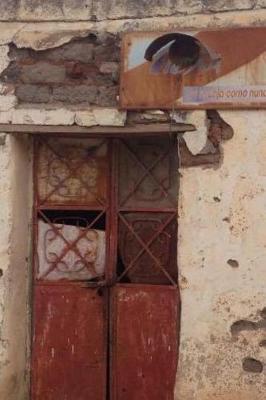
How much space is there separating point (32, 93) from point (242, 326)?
250cm

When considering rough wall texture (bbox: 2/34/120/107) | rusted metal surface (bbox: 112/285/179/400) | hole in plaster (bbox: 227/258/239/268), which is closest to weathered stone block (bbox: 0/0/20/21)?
rough wall texture (bbox: 2/34/120/107)

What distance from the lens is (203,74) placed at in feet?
17.2

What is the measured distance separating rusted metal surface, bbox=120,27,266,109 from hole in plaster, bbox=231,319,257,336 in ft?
5.38

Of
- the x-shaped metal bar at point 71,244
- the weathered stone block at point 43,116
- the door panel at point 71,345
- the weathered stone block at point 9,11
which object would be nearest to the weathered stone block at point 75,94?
the weathered stone block at point 43,116

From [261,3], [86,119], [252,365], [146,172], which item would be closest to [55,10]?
[86,119]

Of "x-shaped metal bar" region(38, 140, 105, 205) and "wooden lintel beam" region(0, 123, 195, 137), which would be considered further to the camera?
"x-shaped metal bar" region(38, 140, 105, 205)

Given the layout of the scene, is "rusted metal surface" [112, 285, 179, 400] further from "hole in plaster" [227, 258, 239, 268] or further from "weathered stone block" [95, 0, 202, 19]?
"weathered stone block" [95, 0, 202, 19]

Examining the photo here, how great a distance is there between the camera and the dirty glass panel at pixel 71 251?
18.7 ft

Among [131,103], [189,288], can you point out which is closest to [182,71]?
[131,103]

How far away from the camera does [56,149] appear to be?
18.9 ft

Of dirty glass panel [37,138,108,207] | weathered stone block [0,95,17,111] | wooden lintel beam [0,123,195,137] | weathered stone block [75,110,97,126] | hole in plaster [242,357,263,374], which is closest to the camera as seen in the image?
hole in plaster [242,357,263,374]

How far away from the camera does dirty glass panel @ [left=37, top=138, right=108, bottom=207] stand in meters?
5.73

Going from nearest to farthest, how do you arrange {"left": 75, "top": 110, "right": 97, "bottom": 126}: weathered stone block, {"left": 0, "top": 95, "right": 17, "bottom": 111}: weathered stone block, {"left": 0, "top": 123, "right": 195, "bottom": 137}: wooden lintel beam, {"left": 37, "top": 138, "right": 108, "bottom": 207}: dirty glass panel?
{"left": 0, "top": 123, "right": 195, "bottom": 137}: wooden lintel beam
{"left": 75, "top": 110, "right": 97, "bottom": 126}: weathered stone block
{"left": 0, "top": 95, "right": 17, "bottom": 111}: weathered stone block
{"left": 37, "top": 138, "right": 108, "bottom": 207}: dirty glass panel

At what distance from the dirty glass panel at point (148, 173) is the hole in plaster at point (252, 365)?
138cm
